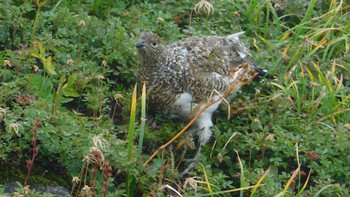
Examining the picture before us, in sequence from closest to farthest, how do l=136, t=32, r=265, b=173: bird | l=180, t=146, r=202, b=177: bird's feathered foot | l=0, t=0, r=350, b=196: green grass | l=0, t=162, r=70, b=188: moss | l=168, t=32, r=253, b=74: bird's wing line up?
1. l=0, t=162, r=70, b=188: moss
2. l=0, t=0, r=350, b=196: green grass
3. l=180, t=146, r=202, b=177: bird's feathered foot
4. l=136, t=32, r=265, b=173: bird
5. l=168, t=32, r=253, b=74: bird's wing

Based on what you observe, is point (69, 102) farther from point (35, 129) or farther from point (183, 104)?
point (35, 129)

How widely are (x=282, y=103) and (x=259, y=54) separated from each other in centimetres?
68

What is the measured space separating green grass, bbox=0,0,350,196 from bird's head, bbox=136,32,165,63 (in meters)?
0.25

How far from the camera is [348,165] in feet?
18.5

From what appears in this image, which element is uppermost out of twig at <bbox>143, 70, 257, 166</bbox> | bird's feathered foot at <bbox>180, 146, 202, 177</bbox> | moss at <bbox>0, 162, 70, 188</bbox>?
twig at <bbox>143, 70, 257, 166</bbox>

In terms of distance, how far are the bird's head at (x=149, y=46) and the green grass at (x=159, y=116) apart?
25 centimetres

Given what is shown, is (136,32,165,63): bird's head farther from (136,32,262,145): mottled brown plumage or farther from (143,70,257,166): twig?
(143,70,257,166): twig

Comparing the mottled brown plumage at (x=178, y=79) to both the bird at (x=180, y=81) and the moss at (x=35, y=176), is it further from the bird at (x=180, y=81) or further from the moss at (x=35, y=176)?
the moss at (x=35, y=176)

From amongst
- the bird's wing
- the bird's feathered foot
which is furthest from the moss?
the bird's wing

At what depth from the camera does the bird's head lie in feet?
18.6

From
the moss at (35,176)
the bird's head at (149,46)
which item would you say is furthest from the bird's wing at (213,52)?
the moss at (35,176)

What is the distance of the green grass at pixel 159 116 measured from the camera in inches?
190

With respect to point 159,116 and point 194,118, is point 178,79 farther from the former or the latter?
point 194,118

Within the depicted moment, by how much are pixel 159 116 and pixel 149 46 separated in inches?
19.7
